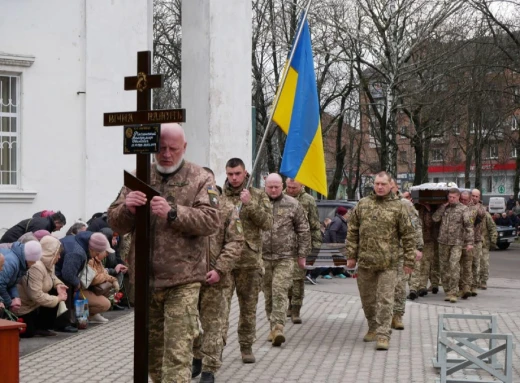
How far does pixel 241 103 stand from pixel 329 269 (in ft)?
13.6

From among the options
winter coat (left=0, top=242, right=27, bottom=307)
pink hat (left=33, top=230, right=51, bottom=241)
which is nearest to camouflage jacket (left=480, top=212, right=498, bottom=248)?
pink hat (left=33, top=230, right=51, bottom=241)

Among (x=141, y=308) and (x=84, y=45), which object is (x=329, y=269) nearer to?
(x=84, y=45)

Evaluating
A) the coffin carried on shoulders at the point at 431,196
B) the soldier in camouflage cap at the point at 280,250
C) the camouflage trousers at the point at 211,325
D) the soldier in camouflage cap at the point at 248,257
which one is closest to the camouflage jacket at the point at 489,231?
the coffin carried on shoulders at the point at 431,196

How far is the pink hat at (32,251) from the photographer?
1077 centimetres

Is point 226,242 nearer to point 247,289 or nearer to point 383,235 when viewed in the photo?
point 247,289

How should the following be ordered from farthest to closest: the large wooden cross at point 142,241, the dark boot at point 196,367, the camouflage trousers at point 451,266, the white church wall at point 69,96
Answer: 1. the white church wall at point 69,96
2. the camouflage trousers at point 451,266
3. the dark boot at point 196,367
4. the large wooden cross at point 142,241

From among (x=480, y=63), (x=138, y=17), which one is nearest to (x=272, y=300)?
(x=138, y=17)

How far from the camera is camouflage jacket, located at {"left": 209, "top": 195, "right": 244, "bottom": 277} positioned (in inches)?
318

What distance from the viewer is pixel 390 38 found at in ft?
106

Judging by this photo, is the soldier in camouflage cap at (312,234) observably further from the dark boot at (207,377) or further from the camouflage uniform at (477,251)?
the camouflage uniform at (477,251)

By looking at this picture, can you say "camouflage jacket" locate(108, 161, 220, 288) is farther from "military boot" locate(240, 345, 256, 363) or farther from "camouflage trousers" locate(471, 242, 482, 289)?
"camouflage trousers" locate(471, 242, 482, 289)

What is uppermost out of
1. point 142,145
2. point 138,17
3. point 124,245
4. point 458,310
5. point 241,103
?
point 138,17

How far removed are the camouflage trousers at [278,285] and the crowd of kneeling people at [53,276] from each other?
96.6 inches

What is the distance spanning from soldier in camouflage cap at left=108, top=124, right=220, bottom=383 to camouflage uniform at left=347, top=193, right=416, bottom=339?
14.6 ft
